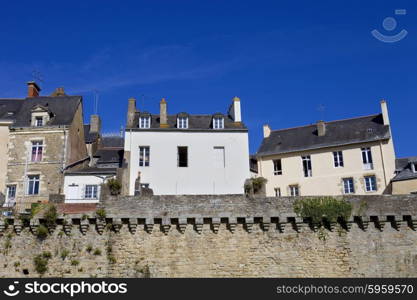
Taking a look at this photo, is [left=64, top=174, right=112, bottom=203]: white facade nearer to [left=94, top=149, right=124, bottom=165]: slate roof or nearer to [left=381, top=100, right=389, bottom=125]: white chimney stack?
[left=94, top=149, right=124, bottom=165]: slate roof

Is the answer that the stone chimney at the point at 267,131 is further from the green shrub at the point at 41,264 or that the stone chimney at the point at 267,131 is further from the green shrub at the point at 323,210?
the green shrub at the point at 41,264

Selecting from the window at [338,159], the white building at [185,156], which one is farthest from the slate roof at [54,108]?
the window at [338,159]

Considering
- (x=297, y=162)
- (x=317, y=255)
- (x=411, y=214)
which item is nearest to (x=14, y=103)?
(x=297, y=162)

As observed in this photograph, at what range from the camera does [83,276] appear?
49.6 feet

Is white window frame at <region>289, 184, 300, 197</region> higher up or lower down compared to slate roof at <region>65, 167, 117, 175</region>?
lower down

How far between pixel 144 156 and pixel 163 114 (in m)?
3.29

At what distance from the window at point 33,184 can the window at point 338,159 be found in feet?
60.5

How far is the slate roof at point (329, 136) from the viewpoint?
2825cm

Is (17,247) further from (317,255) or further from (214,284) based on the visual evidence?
(317,255)

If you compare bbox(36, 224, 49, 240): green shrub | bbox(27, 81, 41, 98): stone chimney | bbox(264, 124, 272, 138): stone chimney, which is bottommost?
bbox(36, 224, 49, 240): green shrub

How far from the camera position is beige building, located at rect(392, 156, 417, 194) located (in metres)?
25.6

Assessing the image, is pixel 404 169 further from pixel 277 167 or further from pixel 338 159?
pixel 277 167

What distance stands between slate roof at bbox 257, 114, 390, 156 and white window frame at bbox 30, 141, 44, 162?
1455cm

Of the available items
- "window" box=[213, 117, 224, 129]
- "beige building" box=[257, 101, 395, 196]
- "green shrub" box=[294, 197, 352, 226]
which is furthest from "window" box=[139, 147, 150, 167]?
"green shrub" box=[294, 197, 352, 226]
